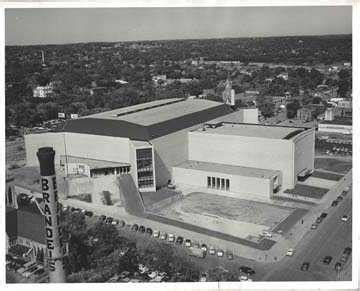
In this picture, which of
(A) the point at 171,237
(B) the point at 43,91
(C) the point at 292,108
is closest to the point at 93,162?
(B) the point at 43,91

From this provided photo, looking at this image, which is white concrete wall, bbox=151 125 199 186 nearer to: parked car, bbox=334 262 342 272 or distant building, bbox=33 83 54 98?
distant building, bbox=33 83 54 98

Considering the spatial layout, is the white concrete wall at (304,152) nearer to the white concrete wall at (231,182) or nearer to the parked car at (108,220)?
the white concrete wall at (231,182)

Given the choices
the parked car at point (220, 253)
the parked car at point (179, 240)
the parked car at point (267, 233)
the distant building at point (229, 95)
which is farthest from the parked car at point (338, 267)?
the distant building at point (229, 95)

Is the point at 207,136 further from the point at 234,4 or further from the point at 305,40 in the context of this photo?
the point at 234,4

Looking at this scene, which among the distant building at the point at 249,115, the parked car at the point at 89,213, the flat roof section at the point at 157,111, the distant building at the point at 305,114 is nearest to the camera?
the parked car at the point at 89,213
